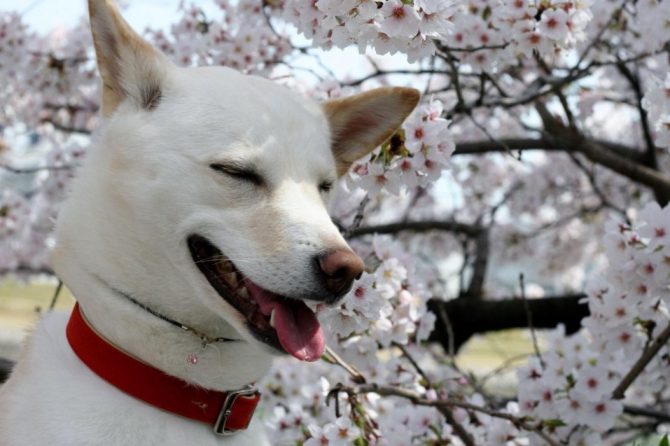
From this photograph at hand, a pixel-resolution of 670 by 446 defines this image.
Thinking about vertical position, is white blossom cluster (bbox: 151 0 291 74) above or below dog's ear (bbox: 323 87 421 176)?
below

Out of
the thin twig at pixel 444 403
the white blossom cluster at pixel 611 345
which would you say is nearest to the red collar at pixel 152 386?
the thin twig at pixel 444 403

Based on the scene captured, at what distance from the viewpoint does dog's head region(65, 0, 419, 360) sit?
73.9 inches

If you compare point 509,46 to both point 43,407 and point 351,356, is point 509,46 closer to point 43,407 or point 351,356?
point 351,356

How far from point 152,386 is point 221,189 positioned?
19.4 inches

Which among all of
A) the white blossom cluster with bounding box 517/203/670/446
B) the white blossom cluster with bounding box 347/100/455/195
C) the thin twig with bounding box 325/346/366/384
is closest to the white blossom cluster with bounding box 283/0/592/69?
the white blossom cluster with bounding box 347/100/455/195

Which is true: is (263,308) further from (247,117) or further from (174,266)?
(247,117)

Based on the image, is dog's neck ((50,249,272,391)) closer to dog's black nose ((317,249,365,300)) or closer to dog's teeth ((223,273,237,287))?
dog's teeth ((223,273,237,287))

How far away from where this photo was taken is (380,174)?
2.67 metres

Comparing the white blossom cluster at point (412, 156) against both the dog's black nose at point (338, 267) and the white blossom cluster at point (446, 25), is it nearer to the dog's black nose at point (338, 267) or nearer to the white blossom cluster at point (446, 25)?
the white blossom cluster at point (446, 25)

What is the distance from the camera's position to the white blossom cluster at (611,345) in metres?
2.81

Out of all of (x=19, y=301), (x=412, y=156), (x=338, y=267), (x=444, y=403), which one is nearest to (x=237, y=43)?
(x=412, y=156)

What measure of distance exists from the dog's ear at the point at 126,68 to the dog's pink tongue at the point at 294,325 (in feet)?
1.95

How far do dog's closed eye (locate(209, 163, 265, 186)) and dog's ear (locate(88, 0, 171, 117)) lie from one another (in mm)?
274

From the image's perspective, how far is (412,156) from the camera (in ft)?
8.77
